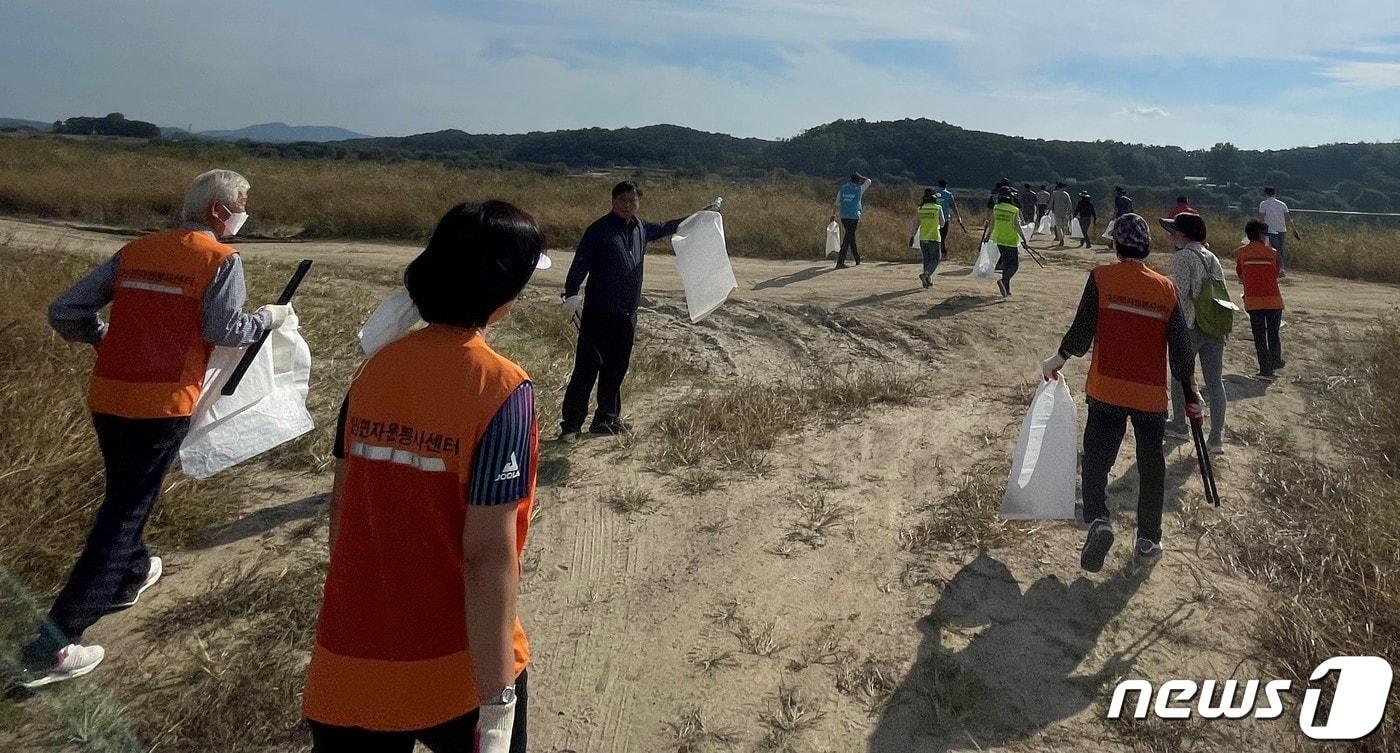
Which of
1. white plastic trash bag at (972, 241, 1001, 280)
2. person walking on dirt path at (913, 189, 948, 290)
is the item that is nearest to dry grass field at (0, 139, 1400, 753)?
white plastic trash bag at (972, 241, 1001, 280)

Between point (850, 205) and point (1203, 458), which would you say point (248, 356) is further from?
point (850, 205)

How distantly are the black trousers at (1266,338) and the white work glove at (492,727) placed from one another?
8.74 m

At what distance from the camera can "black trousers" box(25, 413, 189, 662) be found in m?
3.24

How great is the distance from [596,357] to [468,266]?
427 cm

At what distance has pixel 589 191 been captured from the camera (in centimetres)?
2434

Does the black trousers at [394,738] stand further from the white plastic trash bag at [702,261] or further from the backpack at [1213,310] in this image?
the backpack at [1213,310]

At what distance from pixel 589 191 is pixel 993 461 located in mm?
19937

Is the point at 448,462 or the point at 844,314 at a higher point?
the point at 448,462

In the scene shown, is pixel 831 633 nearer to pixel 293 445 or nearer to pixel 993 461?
pixel 993 461

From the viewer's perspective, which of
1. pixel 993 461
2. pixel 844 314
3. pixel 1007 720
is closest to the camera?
pixel 1007 720

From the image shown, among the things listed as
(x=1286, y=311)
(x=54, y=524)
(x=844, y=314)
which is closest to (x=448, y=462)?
(x=54, y=524)

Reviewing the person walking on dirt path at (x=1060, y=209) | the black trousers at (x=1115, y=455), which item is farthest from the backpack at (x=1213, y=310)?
the person walking on dirt path at (x=1060, y=209)

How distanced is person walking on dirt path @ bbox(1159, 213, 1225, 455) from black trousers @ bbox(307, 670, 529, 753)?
4.54 m

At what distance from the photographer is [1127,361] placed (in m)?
4.21
